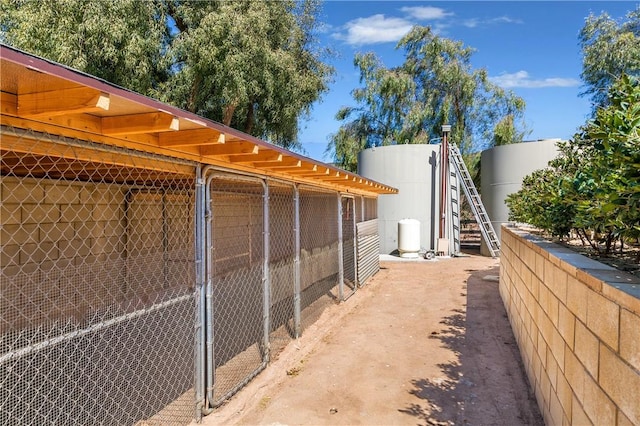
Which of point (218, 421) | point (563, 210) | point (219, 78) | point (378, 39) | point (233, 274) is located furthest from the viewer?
point (378, 39)

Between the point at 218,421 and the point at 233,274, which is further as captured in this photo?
the point at 233,274

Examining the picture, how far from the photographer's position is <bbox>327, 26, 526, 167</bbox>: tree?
789 inches

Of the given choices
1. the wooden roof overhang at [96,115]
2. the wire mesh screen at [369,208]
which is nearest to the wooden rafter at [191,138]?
the wooden roof overhang at [96,115]

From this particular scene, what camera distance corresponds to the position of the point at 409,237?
1339 cm

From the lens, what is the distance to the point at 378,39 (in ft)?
67.3

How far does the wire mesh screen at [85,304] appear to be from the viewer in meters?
2.88

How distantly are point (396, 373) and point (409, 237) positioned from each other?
9387 mm

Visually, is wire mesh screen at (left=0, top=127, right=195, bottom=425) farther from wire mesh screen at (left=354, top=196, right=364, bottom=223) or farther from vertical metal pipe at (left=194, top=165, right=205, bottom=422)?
wire mesh screen at (left=354, top=196, right=364, bottom=223)

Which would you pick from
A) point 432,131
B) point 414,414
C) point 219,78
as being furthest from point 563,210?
point 432,131

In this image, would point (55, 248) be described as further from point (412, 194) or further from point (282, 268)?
point (412, 194)

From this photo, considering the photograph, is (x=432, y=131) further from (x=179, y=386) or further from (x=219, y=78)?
(x=179, y=386)

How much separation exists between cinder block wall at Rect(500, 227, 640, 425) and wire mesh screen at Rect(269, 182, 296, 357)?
9.54 ft

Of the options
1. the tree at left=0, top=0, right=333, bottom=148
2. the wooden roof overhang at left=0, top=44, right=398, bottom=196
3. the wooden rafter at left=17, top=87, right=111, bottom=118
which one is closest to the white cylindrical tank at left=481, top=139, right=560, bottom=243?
the tree at left=0, top=0, right=333, bottom=148

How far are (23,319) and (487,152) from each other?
14830mm
